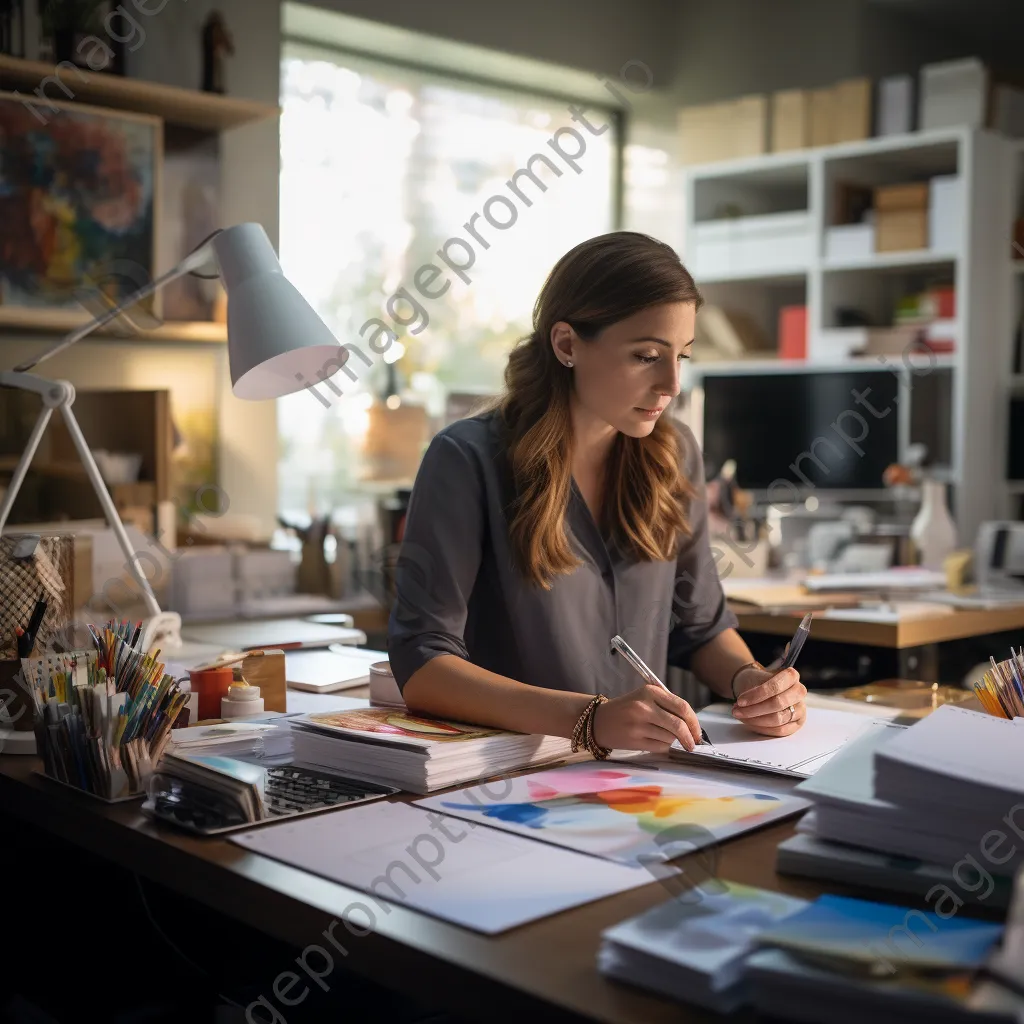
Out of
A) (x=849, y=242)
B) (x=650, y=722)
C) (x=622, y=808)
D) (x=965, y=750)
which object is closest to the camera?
(x=965, y=750)

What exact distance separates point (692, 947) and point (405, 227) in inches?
160

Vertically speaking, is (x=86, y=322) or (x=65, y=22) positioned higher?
(x=65, y=22)

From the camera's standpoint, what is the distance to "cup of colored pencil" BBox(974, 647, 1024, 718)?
4.61 feet

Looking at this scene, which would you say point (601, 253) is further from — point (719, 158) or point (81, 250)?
point (719, 158)

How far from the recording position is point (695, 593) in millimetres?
1852

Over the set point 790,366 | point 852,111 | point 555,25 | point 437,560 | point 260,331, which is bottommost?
point 437,560

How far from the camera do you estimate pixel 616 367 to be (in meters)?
1.63

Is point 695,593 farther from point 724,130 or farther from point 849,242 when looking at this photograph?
point 724,130

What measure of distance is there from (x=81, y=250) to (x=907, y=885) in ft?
9.22

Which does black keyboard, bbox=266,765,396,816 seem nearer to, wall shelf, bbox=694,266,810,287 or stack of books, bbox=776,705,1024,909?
stack of books, bbox=776,705,1024,909

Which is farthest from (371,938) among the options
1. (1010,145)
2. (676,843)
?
(1010,145)

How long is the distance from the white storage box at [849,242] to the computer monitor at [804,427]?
43 cm

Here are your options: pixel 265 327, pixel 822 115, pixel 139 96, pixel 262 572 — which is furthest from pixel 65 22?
pixel 822 115

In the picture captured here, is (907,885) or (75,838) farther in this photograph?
(75,838)
